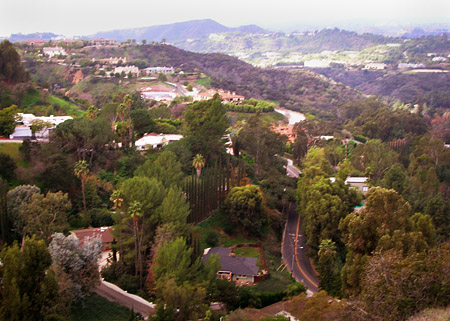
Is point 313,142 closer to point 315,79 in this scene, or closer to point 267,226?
point 267,226

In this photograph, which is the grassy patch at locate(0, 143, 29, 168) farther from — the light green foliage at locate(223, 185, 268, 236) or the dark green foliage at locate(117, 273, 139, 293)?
the light green foliage at locate(223, 185, 268, 236)

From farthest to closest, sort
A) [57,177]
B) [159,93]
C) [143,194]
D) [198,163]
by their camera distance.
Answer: [159,93], [198,163], [57,177], [143,194]

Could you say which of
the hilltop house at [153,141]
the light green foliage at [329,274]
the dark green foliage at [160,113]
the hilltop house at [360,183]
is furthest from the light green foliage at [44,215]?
the dark green foliage at [160,113]

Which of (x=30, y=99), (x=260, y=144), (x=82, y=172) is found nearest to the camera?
(x=82, y=172)

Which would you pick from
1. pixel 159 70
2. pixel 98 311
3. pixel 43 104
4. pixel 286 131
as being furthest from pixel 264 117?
pixel 98 311

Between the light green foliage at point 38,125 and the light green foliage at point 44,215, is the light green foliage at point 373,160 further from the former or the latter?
the light green foliage at point 44,215

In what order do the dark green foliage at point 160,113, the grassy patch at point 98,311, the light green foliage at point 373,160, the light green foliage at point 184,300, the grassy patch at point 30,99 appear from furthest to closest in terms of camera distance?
the dark green foliage at point 160,113 → the grassy patch at point 30,99 → the light green foliage at point 373,160 → the grassy patch at point 98,311 → the light green foliage at point 184,300

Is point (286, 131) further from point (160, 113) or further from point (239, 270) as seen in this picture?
point (239, 270)
